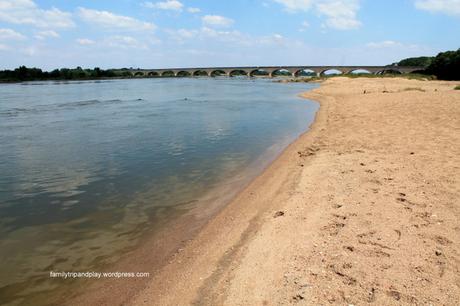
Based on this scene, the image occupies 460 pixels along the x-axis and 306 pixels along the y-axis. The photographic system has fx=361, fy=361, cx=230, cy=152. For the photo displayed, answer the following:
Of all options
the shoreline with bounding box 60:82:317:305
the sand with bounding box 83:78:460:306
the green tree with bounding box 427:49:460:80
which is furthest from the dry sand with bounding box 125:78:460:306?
the green tree with bounding box 427:49:460:80

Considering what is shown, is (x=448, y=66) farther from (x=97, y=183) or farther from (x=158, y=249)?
(x=158, y=249)

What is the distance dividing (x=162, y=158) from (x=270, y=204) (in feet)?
27.4

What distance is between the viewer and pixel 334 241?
6957 mm

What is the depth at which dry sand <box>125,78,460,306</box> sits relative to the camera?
18.0ft

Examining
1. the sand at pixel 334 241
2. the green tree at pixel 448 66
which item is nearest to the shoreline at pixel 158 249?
the sand at pixel 334 241

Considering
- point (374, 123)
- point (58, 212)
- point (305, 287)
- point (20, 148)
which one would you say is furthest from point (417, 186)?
point (20, 148)

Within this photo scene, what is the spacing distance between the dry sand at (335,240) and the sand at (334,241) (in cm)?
2

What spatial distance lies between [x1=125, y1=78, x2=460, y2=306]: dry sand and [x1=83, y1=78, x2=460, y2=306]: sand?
0.02 meters

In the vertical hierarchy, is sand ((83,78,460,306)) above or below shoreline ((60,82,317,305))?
above

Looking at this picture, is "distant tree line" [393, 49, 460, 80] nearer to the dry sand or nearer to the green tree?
the green tree

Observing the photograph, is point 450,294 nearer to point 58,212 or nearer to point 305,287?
point 305,287

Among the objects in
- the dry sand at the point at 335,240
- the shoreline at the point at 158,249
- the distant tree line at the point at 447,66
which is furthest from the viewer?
the distant tree line at the point at 447,66

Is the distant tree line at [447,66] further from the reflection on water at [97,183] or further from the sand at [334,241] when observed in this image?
the sand at [334,241]

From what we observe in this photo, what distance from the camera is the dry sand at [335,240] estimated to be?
18.0ft
